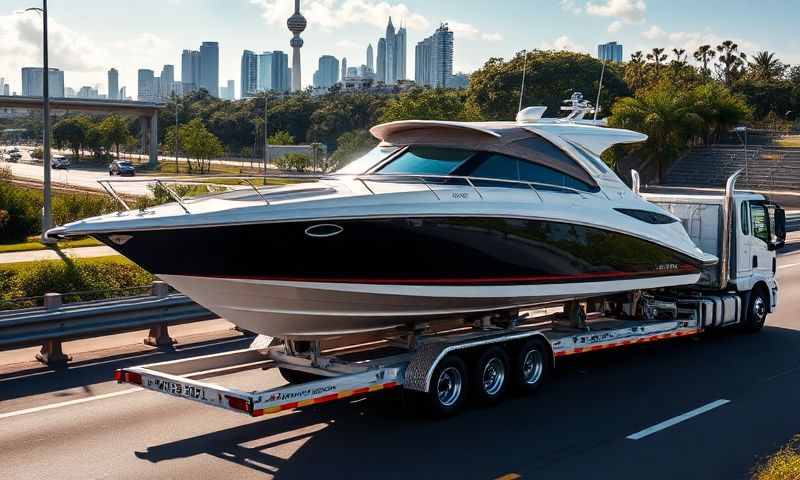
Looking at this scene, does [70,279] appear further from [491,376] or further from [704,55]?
[704,55]

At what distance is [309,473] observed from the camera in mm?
7863

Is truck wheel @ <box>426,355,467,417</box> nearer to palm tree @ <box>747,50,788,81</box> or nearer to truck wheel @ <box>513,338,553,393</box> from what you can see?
truck wheel @ <box>513,338,553,393</box>

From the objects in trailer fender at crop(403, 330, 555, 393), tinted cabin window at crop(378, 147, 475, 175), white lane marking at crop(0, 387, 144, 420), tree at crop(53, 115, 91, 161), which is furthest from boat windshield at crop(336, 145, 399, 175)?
tree at crop(53, 115, 91, 161)

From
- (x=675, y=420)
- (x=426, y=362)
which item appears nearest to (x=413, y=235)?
(x=426, y=362)

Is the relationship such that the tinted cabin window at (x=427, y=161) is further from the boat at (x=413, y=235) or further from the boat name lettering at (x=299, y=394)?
the boat name lettering at (x=299, y=394)

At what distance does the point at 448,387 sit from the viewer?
967 cm

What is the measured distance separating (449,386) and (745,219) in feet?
23.0

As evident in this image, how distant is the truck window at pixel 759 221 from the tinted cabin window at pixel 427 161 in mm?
6281

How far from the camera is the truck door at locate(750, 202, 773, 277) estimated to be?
14.6 m

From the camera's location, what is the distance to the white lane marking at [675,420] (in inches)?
358

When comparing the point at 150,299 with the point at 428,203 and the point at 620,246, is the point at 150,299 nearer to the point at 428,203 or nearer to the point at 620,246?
the point at 428,203

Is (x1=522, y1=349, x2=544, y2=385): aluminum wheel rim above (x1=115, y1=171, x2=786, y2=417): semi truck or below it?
below

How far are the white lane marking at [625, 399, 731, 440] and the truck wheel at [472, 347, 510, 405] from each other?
1589 millimetres

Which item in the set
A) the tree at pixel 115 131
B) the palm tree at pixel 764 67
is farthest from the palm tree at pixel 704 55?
the tree at pixel 115 131
